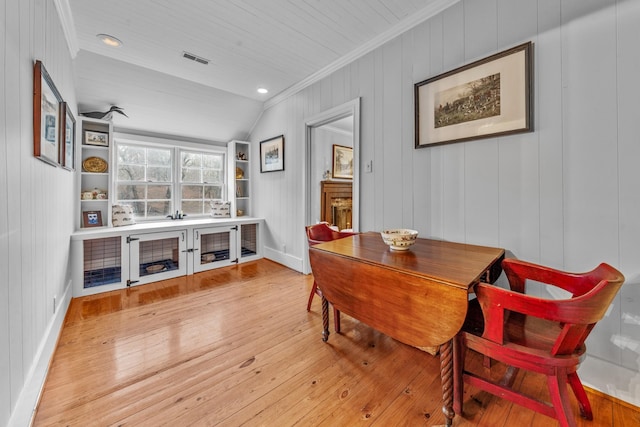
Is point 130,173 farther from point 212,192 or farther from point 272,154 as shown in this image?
point 272,154

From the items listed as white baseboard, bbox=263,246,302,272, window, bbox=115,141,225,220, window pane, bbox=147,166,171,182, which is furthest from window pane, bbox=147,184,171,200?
white baseboard, bbox=263,246,302,272

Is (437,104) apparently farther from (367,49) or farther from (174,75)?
(174,75)

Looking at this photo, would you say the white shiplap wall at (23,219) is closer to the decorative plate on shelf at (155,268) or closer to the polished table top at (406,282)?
the decorative plate on shelf at (155,268)

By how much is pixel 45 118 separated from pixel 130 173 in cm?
241

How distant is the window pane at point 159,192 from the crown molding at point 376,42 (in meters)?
2.24

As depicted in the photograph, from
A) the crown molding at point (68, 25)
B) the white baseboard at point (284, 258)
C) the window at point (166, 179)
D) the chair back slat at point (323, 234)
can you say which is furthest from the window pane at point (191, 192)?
the chair back slat at point (323, 234)

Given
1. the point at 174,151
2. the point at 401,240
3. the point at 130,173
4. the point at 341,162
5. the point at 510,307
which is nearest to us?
the point at 510,307

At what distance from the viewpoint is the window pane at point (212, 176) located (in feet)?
14.0

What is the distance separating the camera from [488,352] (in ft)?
3.59

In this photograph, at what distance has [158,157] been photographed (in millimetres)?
3816

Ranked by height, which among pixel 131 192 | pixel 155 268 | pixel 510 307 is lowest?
pixel 155 268

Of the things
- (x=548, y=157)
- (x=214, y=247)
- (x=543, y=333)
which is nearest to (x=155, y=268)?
(x=214, y=247)

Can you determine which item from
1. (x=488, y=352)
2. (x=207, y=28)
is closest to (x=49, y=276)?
(x=207, y=28)

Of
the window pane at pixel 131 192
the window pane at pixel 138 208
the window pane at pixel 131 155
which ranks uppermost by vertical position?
the window pane at pixel 131 155
